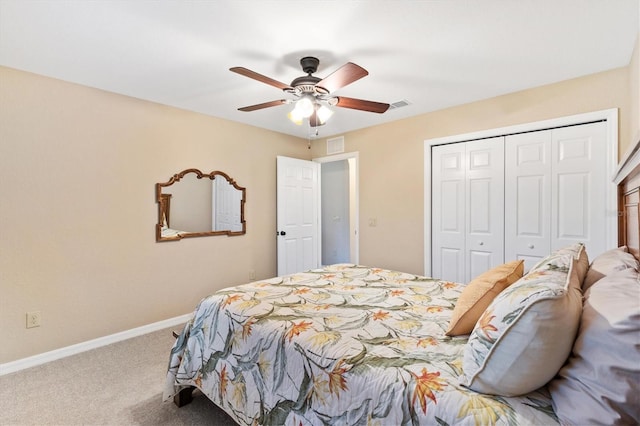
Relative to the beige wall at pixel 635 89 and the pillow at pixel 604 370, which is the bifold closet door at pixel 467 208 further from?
the pillow at pixel 604 370

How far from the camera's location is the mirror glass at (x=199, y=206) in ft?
10.8

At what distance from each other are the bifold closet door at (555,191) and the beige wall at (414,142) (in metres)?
0.19

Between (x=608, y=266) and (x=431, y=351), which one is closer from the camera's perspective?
(x=431, y=351)

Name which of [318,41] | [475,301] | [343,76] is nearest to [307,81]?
[318,41]

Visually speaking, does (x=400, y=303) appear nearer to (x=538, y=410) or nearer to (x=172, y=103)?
(x=538, y=410)

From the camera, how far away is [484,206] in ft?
10.5

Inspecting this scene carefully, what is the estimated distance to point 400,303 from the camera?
72.2 inches

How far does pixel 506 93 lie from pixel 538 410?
9.87 feet

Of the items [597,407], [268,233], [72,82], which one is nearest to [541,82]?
[597,407]

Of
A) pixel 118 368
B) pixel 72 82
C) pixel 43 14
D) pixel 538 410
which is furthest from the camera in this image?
pixel 72 82

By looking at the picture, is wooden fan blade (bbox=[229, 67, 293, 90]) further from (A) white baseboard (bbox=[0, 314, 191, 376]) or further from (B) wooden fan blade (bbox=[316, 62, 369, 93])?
(A) white baseboard (bbox=[0, 314, 191, 376])

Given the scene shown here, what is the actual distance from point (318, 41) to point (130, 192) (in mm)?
2360

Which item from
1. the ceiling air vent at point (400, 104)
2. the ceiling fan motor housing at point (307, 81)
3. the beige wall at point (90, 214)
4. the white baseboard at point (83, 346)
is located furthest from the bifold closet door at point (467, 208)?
the white baseboard at point (83, 346)

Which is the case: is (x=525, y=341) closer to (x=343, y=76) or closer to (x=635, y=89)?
(x=343, y=76)
